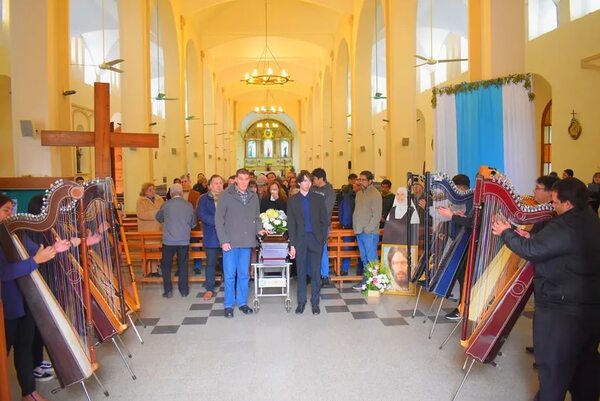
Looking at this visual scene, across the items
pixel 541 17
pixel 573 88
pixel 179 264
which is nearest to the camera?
pixel 179 264

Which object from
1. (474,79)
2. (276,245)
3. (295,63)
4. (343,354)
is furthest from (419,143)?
(343,354)

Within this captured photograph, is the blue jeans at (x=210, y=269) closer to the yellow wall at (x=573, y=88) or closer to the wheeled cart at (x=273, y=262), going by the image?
the wheeled cart at (x=273, y=262)

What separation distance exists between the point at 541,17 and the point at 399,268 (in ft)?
27.7

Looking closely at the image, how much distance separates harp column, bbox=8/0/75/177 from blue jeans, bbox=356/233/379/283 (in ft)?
15.1

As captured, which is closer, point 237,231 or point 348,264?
point 237,231

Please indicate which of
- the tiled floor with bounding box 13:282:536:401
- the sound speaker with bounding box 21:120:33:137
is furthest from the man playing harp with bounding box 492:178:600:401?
the sound speaker with bounding box 21:120:33:137

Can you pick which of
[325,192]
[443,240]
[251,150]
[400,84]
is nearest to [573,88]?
[400,84]

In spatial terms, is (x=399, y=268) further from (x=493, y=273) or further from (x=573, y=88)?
(x=573, y=88)

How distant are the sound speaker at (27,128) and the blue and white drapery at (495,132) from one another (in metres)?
5.82

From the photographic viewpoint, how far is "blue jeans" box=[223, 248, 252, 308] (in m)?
5.91

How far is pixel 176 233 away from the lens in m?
6.62

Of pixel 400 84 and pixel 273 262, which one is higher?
pixel 400 84

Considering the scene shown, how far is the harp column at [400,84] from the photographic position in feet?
37.2

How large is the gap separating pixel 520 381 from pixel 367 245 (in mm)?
3249
